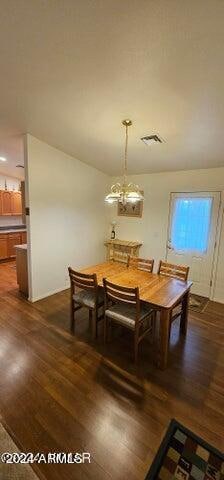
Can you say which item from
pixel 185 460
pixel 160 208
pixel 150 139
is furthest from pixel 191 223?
pixel 185 460

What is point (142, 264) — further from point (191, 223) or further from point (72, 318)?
point (191, 223)

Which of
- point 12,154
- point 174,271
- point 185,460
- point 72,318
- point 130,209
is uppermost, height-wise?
point 12,154

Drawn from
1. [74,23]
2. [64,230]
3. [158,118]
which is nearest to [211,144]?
[158,118]

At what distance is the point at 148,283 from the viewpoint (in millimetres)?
2662

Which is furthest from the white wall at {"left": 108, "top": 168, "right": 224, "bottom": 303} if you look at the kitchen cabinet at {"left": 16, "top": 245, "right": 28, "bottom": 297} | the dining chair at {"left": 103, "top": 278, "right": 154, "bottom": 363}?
the kitchen cabinet at {"left": 16, "top": 245, "right": 28, "bottom": 297}

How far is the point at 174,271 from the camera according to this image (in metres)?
3.03

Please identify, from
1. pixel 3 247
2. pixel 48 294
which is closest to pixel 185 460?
pixel 48 294

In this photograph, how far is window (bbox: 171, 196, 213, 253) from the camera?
156 inches

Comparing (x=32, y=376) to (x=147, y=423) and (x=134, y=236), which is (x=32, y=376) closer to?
(x=147, y=423)

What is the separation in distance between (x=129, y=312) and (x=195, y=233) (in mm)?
2371

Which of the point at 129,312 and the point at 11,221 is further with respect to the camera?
the point at 11,221

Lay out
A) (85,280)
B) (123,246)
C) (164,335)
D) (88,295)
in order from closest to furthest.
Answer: (164,335) → (85,280) → (88,295) → (123,246)

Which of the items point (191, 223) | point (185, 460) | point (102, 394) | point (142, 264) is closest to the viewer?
point (185, 460)

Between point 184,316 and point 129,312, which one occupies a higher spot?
point 129,312
